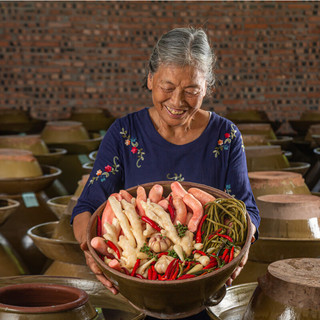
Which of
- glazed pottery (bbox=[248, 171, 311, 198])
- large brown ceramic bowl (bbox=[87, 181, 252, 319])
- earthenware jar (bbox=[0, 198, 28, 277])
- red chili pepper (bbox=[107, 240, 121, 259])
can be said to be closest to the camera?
large brown ceramic bowl (bbox=[87, 181, 252, 319])

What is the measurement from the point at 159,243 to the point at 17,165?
2.28 metres

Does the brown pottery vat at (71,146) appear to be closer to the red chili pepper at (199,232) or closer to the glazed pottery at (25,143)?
the glazed pottery at (25,143)

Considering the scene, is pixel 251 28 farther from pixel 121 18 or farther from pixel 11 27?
pixel 11 27

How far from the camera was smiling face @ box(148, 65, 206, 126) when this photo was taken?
1808 mm

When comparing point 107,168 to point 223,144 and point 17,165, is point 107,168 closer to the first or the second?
point 223,144

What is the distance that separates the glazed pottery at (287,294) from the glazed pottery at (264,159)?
1.78 m

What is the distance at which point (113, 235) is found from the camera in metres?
1.61

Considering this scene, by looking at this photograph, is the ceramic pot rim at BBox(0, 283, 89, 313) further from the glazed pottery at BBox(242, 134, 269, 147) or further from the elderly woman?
the glazed pottery at BBox(242, 134, 269, 147)

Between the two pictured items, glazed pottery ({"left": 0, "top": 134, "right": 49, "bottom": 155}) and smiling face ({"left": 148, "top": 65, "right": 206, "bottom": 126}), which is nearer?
smiling face ({"left": 148, "top": 65, "right": 206, "bottom": 126})

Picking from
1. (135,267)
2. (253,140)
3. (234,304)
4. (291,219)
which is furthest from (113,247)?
(253,140)

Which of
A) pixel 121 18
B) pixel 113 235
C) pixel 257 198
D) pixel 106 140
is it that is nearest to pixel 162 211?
pixel 113 235

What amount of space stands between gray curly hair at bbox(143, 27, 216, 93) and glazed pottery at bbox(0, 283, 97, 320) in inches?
25.9

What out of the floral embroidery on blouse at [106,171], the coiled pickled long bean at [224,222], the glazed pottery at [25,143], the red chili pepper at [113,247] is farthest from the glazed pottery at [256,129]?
the red chili pepper at [113,247]

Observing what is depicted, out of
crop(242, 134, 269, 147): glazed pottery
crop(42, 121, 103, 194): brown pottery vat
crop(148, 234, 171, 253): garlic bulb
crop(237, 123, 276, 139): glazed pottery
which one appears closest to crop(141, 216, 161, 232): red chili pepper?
crop(148, 234, 171, 253): garlic bulb
